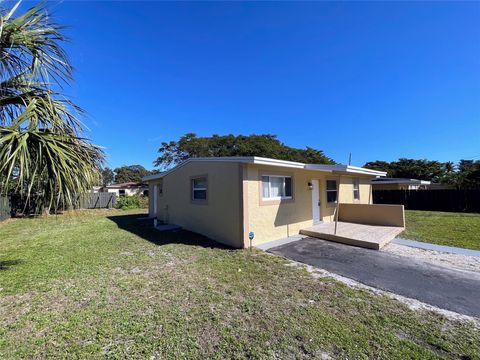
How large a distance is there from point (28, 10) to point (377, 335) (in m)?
6.36

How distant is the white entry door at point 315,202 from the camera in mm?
9875

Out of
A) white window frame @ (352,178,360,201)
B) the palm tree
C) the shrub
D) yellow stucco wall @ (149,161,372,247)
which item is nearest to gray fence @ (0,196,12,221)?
the shrub

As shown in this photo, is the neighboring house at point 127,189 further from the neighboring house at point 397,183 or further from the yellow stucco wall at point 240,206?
the neighboring house at point 397,183

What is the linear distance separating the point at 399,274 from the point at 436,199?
16689mm

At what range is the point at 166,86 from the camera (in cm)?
1466

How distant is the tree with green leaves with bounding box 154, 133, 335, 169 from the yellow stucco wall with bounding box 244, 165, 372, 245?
19.1 m

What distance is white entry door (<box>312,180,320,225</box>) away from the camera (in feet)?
32.4

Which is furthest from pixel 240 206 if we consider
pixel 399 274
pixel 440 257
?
pixel 440 257

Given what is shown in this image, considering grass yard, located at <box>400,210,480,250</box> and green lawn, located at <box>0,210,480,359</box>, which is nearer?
green lawn, located at <box>0,210,480,359</box>

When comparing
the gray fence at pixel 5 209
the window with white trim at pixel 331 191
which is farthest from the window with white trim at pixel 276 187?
the gray fence at pixel 5 209

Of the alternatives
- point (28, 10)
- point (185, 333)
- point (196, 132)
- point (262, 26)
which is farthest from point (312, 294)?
point (196, 132)

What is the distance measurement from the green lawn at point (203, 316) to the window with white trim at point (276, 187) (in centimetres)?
271

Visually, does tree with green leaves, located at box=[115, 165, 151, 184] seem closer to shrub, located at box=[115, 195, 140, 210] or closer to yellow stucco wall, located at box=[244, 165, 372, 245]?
shrub, located at box=[115, 195, 140, 210]

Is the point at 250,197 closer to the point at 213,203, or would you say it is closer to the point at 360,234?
the point at 213,203
